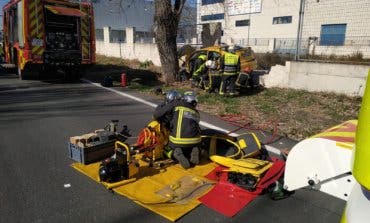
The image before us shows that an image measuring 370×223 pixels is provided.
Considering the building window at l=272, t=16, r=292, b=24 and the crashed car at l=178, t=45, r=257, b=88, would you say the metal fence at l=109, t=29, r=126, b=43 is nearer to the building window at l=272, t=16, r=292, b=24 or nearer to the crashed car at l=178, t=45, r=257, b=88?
the crashed car at l=178, t=45, r=257, b=88

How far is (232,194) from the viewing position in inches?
165

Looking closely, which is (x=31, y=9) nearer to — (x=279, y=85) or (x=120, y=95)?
(x=120, y=95)

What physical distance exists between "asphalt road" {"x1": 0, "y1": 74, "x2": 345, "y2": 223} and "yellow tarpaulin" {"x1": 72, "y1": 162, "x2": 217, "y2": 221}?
9 cm

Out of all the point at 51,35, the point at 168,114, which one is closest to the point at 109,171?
the point at 168,114

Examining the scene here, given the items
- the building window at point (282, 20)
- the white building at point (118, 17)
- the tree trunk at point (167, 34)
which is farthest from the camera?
the white building at point (118, 17)

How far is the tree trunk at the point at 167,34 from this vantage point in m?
12.4

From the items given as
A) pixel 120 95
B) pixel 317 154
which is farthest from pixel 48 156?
pixel 120 95

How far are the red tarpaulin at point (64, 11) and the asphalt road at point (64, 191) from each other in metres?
5.27

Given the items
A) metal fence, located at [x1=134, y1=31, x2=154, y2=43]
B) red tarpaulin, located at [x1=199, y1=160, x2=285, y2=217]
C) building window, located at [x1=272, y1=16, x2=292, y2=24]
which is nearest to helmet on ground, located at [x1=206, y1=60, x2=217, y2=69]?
red tarpaulin, located at [x1=199, y1=160, x2=285, y2=217]

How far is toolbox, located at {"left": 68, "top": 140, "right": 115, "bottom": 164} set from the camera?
4938 mm

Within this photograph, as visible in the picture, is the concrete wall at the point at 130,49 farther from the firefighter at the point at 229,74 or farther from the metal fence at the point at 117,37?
the firefighter at the point at 229,74

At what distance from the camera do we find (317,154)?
124 inches

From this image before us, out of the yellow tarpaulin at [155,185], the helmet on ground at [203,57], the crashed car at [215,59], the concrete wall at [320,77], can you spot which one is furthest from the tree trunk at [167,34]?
the yellow tarpaulin at [155,185]

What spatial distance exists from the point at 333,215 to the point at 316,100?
20.2ft
